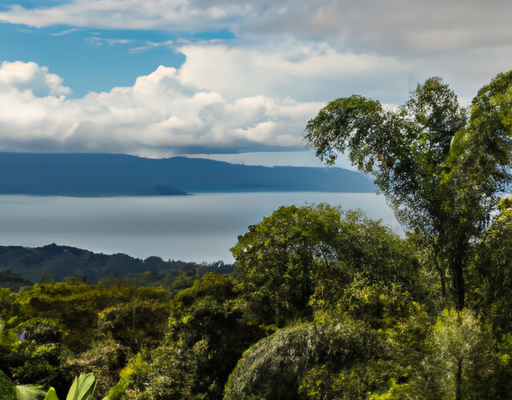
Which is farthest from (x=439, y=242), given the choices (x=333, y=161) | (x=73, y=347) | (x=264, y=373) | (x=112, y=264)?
(x=112, y=264)

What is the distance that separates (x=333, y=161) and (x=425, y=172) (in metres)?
1.80

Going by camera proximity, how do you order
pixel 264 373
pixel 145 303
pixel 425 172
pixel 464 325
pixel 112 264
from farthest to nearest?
pixel 112 264
pixel 145 303
pixel 264 373
pixel 425 172
pixel 464 325

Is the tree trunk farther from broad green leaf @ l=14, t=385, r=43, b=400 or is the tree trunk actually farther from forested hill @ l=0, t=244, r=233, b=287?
forested hill @ l=0, t=244, r=233, b=287

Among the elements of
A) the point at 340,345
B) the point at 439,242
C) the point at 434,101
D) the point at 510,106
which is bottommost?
the point at 340,345

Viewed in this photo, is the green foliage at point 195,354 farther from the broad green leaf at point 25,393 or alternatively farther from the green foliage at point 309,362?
the green foliage at point 309,362

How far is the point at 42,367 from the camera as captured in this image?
45.7 ft

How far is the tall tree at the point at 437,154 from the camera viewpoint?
7676 mm

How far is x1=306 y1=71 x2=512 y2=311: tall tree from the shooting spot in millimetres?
7676

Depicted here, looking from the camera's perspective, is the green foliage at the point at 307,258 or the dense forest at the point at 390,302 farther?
the green foliage at the point at 307,258

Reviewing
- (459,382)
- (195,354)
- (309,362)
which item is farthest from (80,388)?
(459,382)

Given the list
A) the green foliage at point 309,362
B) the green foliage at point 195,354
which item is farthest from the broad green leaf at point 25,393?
the green foliage at point 309,362

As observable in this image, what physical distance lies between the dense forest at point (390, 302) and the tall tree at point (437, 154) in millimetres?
20

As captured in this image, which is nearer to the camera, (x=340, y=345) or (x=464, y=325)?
(x=464, y=325)

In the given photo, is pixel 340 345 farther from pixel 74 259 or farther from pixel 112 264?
pixel 74 259
